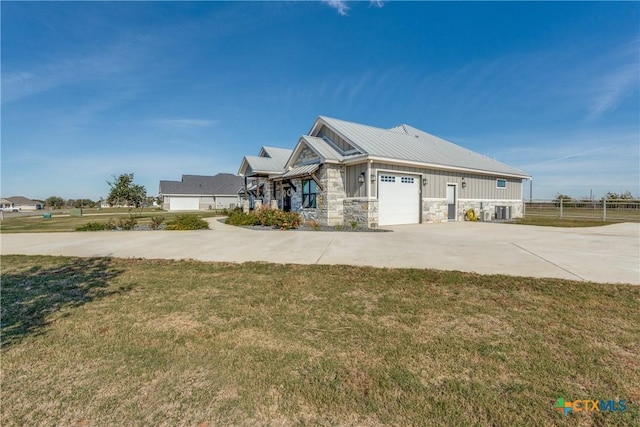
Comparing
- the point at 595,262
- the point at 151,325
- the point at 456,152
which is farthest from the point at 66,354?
the point at 456,152

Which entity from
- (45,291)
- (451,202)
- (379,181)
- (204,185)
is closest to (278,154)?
(379,181)

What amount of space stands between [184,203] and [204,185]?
4.42 meters

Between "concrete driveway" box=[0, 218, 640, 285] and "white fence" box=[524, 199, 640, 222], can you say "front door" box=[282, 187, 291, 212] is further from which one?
A: "white fence" box=[524, 199, 640, 222]

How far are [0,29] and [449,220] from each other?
19228 millimetres

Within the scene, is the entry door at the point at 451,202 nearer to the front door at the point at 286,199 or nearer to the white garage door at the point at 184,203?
the front door at the point at 286,199

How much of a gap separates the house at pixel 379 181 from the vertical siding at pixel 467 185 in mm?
50

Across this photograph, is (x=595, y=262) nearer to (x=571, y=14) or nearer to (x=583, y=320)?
(x=583, y=320)

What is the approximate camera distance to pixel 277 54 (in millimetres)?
15125

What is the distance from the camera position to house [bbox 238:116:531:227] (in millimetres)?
13172

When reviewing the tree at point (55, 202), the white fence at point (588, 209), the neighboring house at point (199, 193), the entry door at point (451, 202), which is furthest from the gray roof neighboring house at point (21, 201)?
the white fence at point (588, 209)

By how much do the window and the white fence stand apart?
16.9 meters

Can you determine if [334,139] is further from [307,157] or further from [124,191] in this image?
[124,191]

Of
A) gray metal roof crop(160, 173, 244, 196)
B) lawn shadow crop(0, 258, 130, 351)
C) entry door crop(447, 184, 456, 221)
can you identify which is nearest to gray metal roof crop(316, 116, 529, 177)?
entry door crop(447, 184, 456, 221)

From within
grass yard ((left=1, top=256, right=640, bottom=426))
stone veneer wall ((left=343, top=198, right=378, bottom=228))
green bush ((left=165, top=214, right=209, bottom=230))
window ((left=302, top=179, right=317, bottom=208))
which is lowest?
grass yard ((left=1, top=256, right=640, bottom=426))
